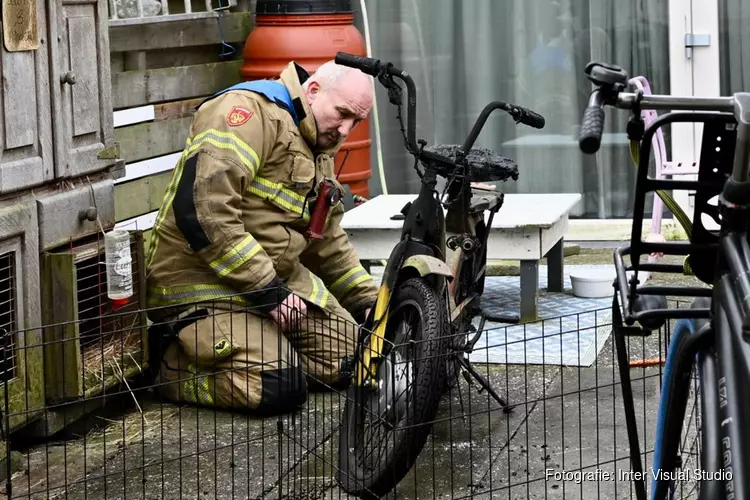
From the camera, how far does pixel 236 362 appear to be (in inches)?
189

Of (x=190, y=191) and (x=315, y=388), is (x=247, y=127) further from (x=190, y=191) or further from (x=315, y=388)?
(x=315, y=388)

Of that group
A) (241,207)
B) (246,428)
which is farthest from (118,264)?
(246,428)

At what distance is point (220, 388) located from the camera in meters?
4.80

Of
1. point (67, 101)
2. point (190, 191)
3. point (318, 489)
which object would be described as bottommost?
point (318, 489)

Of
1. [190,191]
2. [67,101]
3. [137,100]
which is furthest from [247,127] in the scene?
[137,100]

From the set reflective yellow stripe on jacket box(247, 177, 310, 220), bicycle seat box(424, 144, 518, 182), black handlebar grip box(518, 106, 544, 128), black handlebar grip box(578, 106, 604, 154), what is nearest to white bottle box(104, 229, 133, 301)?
reflective yellow stripe on jacket box(247, 177, 310, 220)

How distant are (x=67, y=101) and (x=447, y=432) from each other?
5.59 feet

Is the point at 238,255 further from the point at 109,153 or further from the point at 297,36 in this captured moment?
the point at 297,36

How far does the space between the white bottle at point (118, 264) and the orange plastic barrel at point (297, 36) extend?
8.26ft

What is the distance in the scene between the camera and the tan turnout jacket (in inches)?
181

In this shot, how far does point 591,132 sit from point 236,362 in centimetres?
277

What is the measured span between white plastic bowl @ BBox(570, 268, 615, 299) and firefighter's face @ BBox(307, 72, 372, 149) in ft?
6.41

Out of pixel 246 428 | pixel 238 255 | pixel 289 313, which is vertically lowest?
pixel 246 428

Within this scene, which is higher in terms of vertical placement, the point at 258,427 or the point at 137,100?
the point at 137,100
